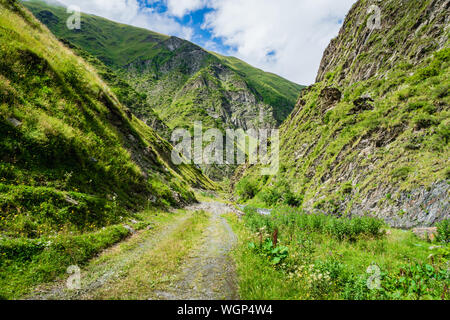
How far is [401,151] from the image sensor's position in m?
23.2

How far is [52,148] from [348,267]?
17779 millimetres

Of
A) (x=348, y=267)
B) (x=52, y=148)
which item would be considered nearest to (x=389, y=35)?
(x=348, y=267)

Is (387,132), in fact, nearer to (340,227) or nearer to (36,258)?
(340,227)

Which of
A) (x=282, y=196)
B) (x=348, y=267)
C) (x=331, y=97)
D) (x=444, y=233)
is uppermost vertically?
(x=331, y=97)

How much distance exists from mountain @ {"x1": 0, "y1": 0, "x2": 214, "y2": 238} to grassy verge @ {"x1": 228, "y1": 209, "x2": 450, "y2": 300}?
9038 mm

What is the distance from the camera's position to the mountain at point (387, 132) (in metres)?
18.6

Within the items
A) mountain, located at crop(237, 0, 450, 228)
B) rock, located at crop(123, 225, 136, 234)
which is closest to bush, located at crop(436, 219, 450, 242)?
mountain, located at crop(237, 0, 450, 228)

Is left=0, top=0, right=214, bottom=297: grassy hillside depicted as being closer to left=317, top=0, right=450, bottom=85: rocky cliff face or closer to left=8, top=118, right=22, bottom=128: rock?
left=8, top=118, right=22, bottom=128: rock

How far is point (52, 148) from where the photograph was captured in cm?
1241

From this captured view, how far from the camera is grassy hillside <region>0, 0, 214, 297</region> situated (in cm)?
737

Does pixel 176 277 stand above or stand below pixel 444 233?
below

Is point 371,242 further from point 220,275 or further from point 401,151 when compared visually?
point 401,151

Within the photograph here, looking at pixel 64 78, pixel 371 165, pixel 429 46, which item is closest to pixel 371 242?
pixel 371 165

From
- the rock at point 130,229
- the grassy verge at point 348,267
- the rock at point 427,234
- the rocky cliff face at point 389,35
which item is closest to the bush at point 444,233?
the grassy verge at point 348,267
